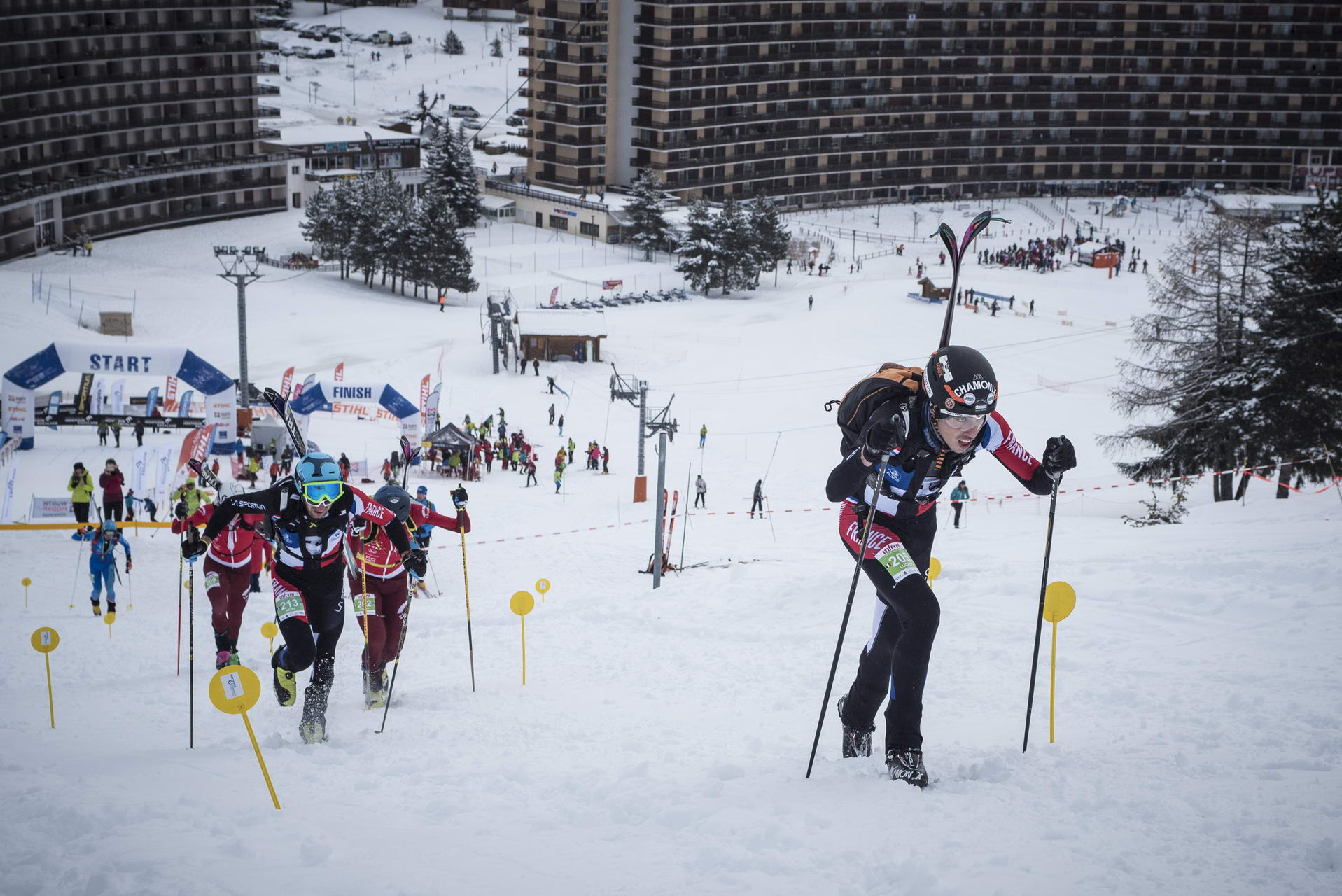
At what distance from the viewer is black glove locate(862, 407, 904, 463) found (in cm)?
770

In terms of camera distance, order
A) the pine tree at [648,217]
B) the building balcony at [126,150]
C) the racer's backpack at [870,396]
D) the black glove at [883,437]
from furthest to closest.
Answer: the pine tree at [648,217] < the building balcony at [126,150] < the racer's backpack at [870,396] < the black glove at [883,437]

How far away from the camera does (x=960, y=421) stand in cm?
786

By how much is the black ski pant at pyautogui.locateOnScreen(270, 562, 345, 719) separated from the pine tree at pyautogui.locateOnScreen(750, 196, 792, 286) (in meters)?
56.4

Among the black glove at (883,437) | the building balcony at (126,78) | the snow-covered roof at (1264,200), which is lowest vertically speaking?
the black glove at (883,437)

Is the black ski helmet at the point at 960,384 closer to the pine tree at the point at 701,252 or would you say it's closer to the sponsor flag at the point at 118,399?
the sponsor flag at the point at 118,399

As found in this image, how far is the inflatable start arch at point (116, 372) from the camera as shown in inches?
1175

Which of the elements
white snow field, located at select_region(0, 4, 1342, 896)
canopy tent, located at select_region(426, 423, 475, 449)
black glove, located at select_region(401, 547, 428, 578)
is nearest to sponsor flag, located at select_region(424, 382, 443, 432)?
canopy tent, located at select_region(426, 423, 475, 449)

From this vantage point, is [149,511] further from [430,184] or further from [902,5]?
[902,5]

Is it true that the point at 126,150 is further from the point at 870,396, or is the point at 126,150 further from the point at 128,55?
the point at 870,396

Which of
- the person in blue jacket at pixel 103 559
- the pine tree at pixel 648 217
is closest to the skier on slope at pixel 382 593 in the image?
the person in blue jacket at pixel 103 559

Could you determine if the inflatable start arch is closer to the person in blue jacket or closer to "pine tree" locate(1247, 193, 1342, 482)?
the person in blue jacket

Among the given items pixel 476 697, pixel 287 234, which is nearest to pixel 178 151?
pixel 287 234

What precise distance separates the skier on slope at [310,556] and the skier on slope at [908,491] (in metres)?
4.26

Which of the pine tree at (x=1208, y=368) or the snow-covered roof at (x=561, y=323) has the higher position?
the pine tree at (x=1208, y=368)
